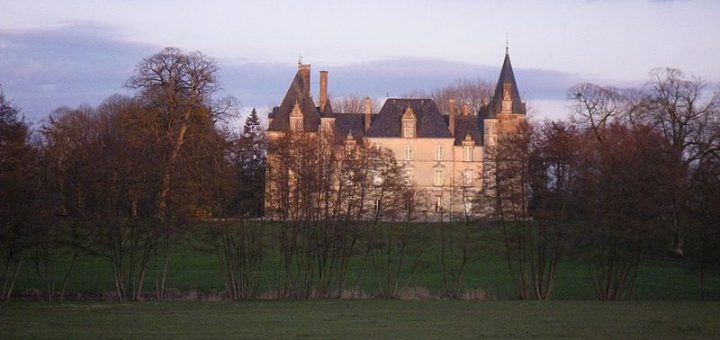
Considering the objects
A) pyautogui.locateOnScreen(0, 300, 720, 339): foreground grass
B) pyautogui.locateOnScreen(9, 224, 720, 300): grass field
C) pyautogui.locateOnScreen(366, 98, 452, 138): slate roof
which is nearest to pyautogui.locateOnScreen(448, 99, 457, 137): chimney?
pyautogui.locateOnScreen(366, 98, 452, 138): slate roof

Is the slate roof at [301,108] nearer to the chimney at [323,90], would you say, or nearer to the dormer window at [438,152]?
the chimney at [323,90]

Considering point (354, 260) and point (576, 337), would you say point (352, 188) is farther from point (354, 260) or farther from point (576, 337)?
point (576, 337)

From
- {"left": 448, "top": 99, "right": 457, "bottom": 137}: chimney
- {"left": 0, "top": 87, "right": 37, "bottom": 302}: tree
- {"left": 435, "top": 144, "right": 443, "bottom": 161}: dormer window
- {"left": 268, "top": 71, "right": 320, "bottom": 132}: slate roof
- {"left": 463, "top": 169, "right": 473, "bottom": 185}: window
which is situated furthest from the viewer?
{"left": 448, "top": 99, "right": 457, "bottom": 137}: chimney

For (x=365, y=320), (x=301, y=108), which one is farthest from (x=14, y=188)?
(x=301, y=108)

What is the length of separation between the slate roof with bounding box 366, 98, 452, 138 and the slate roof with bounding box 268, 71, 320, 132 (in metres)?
4.98

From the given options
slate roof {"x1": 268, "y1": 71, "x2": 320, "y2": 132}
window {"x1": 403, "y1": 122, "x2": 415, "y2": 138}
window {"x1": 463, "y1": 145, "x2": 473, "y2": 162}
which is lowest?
window {"x1": 463, "y1": 145, "x2": 473, "y2": 162}

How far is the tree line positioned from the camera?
3284 centimetres

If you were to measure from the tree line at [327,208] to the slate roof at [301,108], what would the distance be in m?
46.9

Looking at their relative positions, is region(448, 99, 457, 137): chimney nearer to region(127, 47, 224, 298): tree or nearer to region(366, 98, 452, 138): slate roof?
region(366, 98, 452, 138): slate roof

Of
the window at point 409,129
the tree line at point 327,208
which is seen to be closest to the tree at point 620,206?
the tree line at point 327,208

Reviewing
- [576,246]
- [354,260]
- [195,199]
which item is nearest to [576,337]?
[576,246]

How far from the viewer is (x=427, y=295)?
34.6 m

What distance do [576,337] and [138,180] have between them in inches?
→ 714

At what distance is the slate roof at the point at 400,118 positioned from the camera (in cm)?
8531
